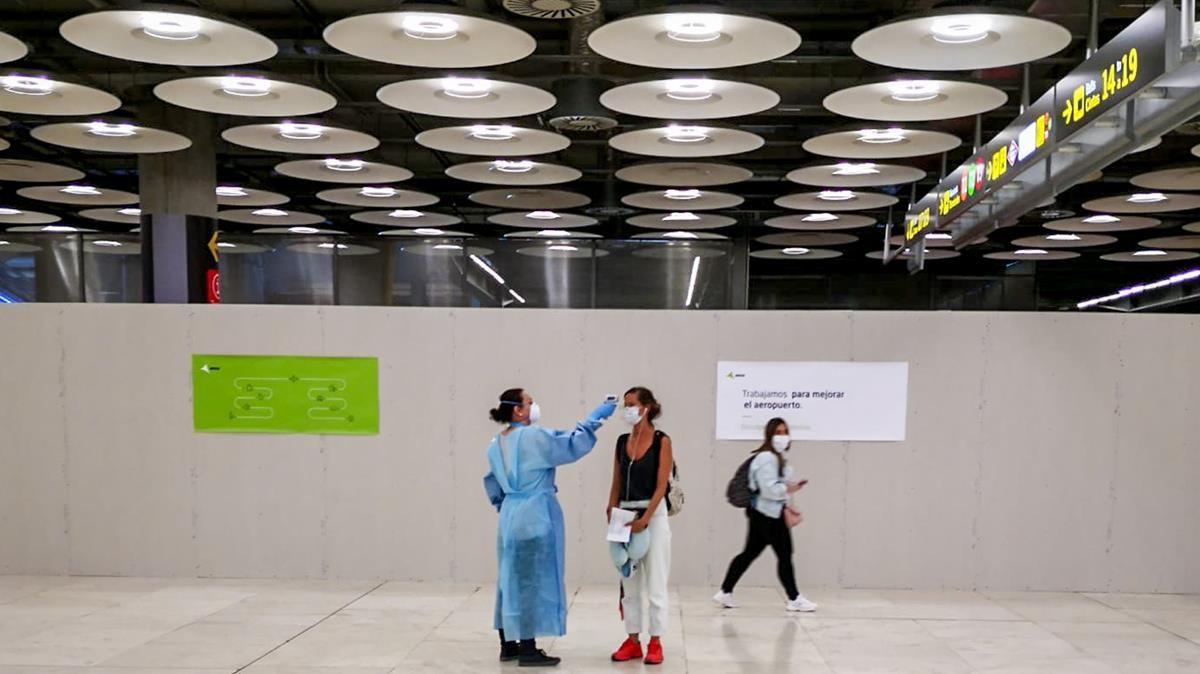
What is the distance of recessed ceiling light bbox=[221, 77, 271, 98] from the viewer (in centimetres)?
732

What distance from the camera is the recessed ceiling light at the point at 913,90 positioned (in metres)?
7.22

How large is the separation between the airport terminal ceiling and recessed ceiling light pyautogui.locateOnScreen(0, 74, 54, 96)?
0.39 feet

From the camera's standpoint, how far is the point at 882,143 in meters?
9.41

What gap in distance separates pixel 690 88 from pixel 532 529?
151 inches

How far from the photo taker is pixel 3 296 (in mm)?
18297

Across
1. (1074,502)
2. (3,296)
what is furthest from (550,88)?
(3,296)

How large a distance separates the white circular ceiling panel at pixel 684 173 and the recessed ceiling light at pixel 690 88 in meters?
3.21

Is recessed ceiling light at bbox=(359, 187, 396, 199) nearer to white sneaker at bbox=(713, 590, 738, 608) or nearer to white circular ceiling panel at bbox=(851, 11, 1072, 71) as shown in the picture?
white sneaker at bbox=(713, 590, 738, 608)

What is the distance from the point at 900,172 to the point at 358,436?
22.4 ft

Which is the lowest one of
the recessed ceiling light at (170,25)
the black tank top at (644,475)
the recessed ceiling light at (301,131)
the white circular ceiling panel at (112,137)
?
the black tank top at (644,475)

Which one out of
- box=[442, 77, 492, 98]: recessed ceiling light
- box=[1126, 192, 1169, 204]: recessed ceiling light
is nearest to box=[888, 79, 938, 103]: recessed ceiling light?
box=[442, 77, 492, 98]: recessed ceiling light

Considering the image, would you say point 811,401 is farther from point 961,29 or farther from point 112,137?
point 112,137

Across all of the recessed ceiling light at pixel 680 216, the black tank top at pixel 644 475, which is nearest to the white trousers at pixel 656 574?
the black tank top at pixel 644 475

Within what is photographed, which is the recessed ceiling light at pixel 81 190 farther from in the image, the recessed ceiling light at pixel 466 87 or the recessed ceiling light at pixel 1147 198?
the recessed ceiling light at pixel 1147 198
